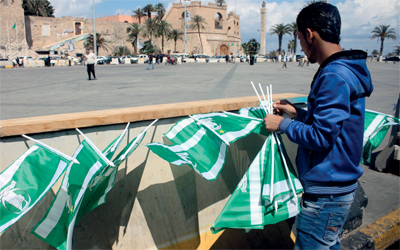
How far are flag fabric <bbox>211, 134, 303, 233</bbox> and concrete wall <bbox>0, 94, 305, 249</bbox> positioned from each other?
3.16 ft

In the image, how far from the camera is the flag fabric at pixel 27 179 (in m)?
1.88

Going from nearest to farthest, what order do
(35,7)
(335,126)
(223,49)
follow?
(335,126)
(35,7)
(223,49)

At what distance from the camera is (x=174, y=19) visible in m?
90.9

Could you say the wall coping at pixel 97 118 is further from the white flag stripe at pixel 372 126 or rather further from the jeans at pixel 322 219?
the jeans at pixel 322 219

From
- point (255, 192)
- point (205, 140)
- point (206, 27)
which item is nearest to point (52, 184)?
point (205, 140)

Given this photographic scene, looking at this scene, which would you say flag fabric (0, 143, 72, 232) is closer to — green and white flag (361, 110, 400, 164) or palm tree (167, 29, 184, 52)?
green and white flag (361, 110, 400, 164)

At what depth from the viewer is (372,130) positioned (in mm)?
2971

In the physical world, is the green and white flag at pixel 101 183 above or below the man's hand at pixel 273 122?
below

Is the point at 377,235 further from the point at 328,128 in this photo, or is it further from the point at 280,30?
the point at 280,30

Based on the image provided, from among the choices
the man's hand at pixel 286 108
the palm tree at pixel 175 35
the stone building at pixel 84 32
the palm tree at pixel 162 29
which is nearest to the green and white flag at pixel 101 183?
the man's hand at pixel 286 108

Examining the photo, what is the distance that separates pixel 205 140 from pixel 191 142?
12 centimetres

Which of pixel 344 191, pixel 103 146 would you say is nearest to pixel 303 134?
pixel 344 191

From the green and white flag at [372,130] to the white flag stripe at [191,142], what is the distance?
67.3 inches

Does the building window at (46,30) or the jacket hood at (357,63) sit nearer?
the jacket hood at (357,63)
